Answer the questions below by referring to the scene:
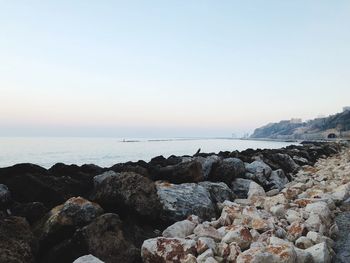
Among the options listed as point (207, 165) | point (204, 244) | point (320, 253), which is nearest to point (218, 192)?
point (207, 165)

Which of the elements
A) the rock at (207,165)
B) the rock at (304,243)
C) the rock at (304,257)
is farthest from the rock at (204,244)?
the rock at (207,165)

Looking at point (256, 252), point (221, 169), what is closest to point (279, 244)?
point (256, 252)

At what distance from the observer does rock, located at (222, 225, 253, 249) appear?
4.00 meters

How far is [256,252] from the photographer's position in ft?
11.6

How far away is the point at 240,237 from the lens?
13.3 feet

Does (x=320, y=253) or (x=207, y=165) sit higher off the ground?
(x=207, y=165)

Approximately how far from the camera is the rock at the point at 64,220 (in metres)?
4.29

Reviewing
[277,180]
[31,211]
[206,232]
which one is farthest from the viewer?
[277,180]

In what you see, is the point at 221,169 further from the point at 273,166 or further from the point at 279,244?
the point at 279,244

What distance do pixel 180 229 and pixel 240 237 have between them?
2.89 feet

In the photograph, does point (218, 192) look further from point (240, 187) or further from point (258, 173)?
point (258, 173)

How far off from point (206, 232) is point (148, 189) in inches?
44.3

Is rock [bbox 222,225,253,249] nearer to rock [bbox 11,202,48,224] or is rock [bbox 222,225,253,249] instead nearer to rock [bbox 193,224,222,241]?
rock [bbox 193,224,222,241]

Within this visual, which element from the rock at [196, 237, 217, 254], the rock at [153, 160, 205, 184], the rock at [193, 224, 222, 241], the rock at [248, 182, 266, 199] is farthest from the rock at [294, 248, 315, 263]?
the rock at [153, 160, 205, 184]
